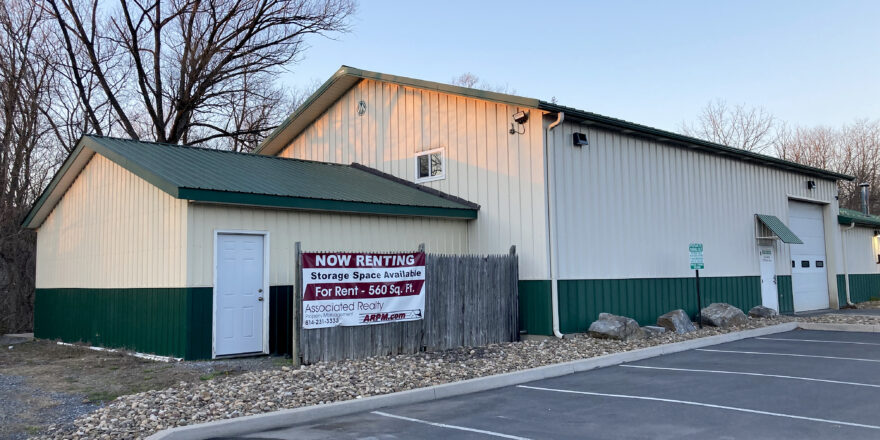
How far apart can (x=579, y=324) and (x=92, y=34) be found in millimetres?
21362

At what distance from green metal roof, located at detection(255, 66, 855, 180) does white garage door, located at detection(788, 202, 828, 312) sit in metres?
1.28

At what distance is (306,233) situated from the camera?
12.6m

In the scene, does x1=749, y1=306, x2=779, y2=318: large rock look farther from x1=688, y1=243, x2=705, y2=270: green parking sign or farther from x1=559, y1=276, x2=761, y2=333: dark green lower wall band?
x1=688, y1=243, x2=705, y2=270: green parking sign

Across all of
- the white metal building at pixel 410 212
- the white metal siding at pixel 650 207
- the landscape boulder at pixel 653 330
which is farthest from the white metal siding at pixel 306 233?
the landscape boulder at pixel 653 330

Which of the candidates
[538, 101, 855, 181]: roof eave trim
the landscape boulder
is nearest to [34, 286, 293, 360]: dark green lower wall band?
[538, 101, 855, 181]: roof eave trim

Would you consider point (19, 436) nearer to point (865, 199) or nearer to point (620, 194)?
point (620, 194)

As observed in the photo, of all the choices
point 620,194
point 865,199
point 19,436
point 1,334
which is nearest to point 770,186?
point 620,194

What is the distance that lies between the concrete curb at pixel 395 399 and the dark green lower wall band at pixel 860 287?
12396mm

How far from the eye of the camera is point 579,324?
13656mm

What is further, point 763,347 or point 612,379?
point 763,347

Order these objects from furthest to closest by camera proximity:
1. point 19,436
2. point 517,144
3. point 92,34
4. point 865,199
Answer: point 865,199
point 92,34
point 517,144
point 19,436

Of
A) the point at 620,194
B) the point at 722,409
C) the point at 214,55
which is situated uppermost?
the point at 214,55

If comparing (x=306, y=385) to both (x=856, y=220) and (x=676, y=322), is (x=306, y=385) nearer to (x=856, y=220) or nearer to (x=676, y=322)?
(x=676, y=322)

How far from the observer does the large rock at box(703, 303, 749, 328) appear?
50.6 ft
